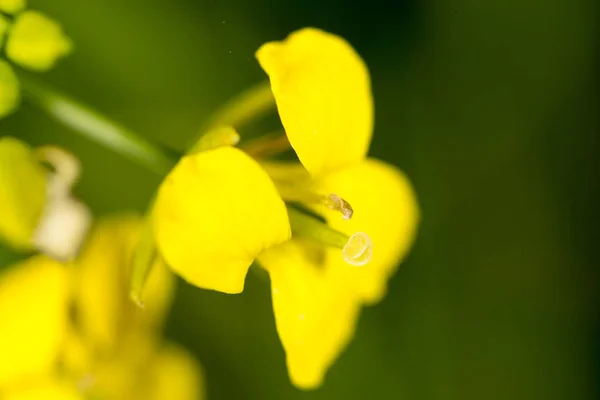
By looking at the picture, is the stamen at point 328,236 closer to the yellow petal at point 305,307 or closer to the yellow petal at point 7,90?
the yellow petal at point 305,307

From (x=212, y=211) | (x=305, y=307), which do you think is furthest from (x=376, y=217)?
(x=212, y=211)

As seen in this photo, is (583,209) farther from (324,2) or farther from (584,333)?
(324,2)

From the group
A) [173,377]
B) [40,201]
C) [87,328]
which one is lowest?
[173,377]

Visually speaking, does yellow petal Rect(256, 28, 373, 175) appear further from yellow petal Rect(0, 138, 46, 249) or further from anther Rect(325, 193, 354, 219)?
yellow petal Rect(0, 138, 46, 249)

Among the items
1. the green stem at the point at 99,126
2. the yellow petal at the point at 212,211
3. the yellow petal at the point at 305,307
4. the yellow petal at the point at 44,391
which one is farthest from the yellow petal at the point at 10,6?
the yellow petal at the point at 44,391

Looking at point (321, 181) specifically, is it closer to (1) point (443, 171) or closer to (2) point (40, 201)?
(2) point (40, 201)

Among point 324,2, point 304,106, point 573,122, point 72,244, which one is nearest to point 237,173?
point 304,106
